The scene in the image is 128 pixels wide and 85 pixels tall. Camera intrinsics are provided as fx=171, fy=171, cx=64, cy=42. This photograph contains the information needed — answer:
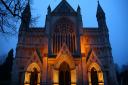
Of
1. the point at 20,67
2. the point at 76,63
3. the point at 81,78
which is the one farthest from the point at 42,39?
the point at 81,78

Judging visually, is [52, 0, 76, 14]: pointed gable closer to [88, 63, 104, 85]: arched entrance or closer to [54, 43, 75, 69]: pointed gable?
[54, 43, 75, 69]: pointed gable

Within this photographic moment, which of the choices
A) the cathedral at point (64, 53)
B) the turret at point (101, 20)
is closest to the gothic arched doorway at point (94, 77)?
the cathedral at point (64, 53)

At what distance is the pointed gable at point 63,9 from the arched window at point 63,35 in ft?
5.68

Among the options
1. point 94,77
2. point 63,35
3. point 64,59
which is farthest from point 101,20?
point 64,59

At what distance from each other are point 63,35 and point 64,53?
5.25 meters

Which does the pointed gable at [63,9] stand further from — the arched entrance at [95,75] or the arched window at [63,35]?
the arched entrance at [95,75]

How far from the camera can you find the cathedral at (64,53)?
89.7 ft

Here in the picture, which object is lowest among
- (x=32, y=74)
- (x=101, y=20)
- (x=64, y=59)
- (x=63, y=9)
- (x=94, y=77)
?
(x=94, y=77)

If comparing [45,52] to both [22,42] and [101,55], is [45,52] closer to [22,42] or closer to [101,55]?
[22,42]

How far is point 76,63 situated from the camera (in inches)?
1091

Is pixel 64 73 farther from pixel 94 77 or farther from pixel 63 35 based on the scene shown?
pixel 63 35

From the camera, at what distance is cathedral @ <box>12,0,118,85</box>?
27344 millimetres

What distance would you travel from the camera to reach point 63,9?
34312 millimetres

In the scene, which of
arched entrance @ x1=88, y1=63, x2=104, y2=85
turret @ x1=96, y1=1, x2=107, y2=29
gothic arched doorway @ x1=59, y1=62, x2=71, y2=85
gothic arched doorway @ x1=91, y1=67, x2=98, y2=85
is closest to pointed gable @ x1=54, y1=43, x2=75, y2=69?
gothic arched doorway @ x1=59, y1=62, x2=71, y2=85
